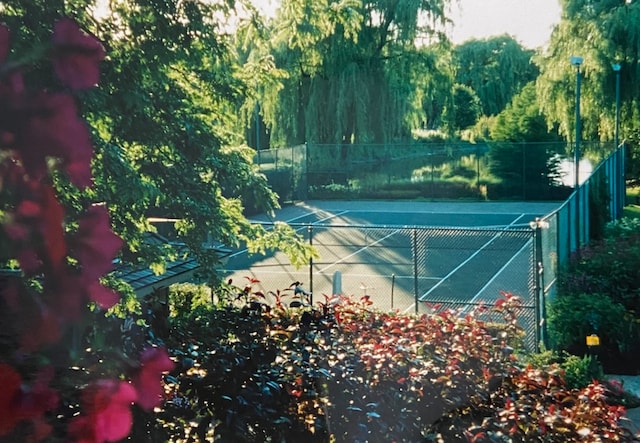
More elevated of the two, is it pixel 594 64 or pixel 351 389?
pixel 594 64

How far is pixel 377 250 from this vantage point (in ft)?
73.9

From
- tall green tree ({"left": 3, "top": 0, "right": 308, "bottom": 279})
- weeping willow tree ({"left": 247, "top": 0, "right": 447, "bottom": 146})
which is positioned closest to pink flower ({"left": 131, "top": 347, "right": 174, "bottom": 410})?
tall green tree ({"left": 3, "top": 0, "right": 308, "bottom": 279})

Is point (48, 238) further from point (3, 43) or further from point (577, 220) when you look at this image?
point (577, 220)

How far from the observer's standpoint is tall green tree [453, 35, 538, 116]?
62.0m

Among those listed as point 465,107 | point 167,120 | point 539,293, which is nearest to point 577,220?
point 539,293

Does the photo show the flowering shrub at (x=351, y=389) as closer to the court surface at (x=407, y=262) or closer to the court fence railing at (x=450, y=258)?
the court fence railing at (x=450, y=258)

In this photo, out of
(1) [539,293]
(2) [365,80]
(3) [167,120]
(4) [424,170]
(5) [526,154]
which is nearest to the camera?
(3) [167,120]

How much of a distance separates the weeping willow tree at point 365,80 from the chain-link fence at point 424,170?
909 mm

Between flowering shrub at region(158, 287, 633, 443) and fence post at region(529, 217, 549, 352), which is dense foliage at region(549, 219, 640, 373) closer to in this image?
fence post at region(529, 217, 549, 352)

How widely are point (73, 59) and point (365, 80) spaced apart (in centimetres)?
3383

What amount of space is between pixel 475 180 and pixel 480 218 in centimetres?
603

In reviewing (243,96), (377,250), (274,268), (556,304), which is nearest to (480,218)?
(377,250)

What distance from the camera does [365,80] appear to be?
34.7m

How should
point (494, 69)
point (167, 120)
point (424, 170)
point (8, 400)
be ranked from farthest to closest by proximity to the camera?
1. point (494, 69)
2. point (424, 170)
3. point (167, 120)
4. point (8, 400)
